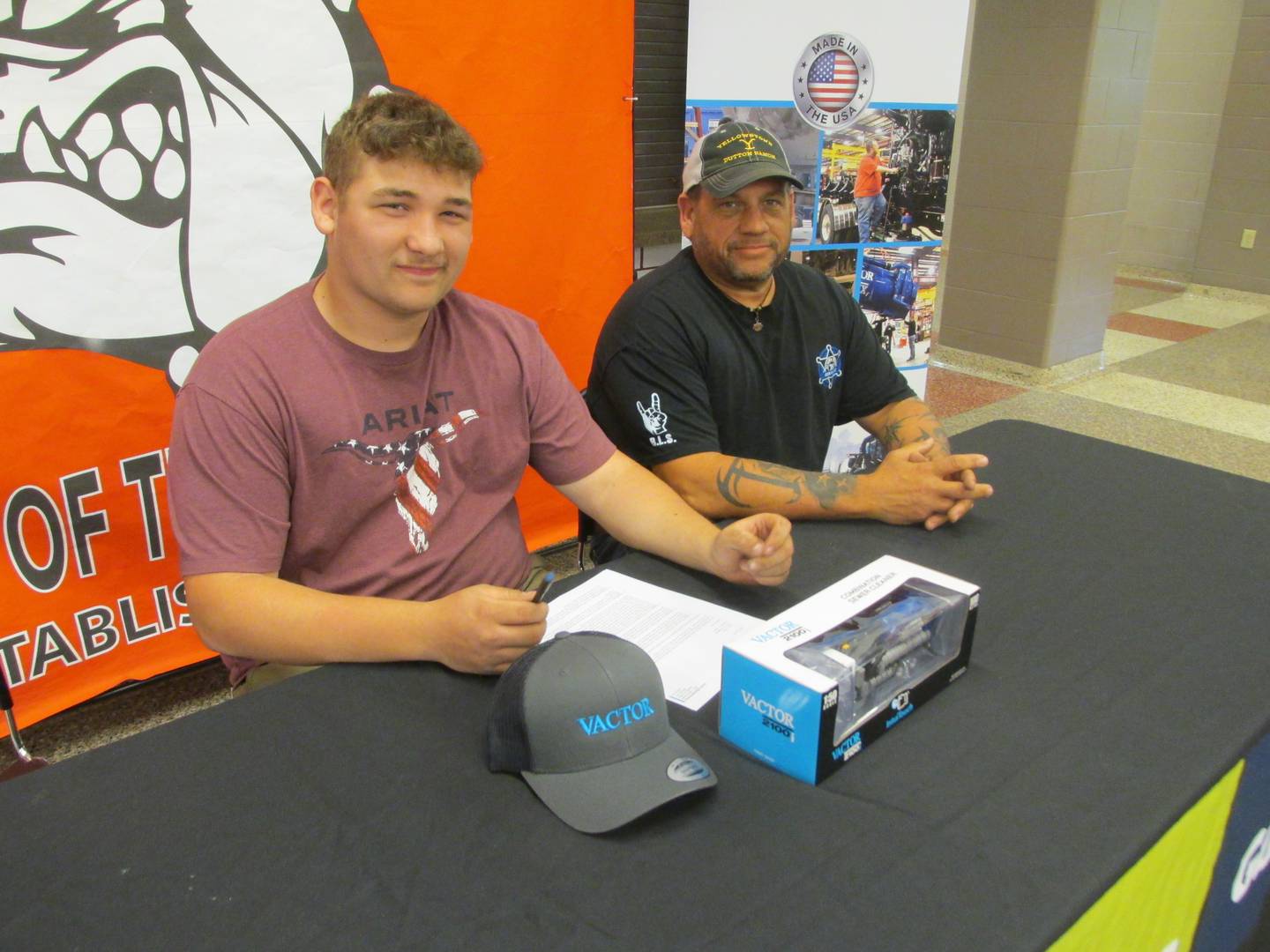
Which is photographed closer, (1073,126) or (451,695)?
(451,695)

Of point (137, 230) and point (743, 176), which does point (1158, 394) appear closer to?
point (743, 176)

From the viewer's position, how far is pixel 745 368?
173cm

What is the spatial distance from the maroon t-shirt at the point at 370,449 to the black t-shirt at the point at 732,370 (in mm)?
213

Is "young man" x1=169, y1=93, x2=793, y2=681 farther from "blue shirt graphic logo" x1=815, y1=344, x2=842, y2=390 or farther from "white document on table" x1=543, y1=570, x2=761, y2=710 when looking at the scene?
"blue shirt graphic logo" x1=815, y1=344, x2=842, y2=390

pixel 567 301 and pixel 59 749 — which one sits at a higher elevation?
pixel 567 301

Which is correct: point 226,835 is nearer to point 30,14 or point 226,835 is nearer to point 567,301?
point 30,14

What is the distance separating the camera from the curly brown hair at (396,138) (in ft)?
3.79

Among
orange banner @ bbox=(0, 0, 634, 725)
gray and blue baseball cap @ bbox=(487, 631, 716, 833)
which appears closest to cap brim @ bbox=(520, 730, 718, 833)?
gray and blue baseball cap @ bbox=(487, 631, 716, 833)

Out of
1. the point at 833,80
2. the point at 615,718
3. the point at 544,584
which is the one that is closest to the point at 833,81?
the point at 833,80

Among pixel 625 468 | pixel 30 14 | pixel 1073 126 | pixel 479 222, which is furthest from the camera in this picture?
pixel 1073 126

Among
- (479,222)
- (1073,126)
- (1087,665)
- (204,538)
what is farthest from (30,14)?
(1073,126)

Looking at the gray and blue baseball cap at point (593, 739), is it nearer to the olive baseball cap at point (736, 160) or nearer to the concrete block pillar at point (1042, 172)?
the olive baseball cap at point (736, 160)

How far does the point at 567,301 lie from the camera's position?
249 cm

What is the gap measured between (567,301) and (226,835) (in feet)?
6.13
